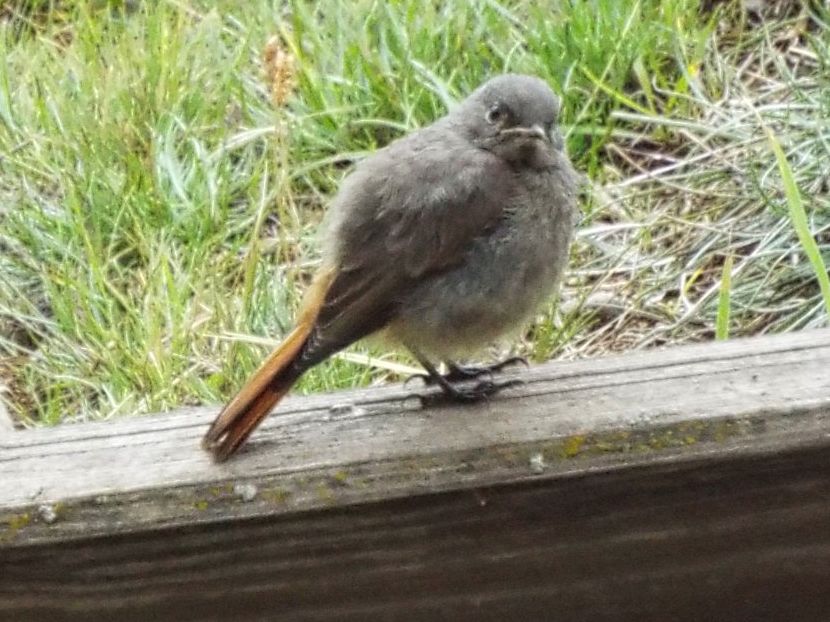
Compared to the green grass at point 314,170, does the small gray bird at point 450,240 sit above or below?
above

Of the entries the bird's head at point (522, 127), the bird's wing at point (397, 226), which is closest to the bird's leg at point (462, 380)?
the bird's wing at point (397, 226)

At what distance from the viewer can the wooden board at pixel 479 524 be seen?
5.03ft

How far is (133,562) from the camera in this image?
61.3 inches

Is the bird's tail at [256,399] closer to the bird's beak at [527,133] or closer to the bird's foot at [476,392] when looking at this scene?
the bird's foot at [476,392]

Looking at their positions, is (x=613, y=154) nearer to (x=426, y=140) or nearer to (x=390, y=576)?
(x=426, y=140)

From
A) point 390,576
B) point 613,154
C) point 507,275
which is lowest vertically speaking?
point 613,154

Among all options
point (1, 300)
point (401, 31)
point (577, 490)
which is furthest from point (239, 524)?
point (401, 31)

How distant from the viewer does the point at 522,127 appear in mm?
2557

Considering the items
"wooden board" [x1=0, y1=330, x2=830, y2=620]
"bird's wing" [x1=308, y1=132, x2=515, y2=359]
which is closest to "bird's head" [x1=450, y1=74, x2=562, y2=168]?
"bird's wing" [x1=308, y1=132, x2=515, y2=359]

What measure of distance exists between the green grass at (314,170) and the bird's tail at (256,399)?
31.3 inches

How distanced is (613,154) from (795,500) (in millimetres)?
1830

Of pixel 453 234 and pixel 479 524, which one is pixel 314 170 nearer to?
pixel 453 234

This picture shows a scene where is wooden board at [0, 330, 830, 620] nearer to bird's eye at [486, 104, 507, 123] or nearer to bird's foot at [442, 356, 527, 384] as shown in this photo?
bird's foot at [442, 356, 527, 384]

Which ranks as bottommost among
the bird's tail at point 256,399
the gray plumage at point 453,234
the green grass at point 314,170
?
the green grass at point 314,170
